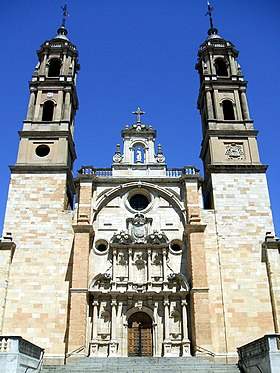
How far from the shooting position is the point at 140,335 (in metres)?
23.6

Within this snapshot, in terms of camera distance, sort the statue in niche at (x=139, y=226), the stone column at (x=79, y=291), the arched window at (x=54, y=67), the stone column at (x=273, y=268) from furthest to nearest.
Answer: the arched window at (x=54, y=67) → the statue in niche at (x=139, y=226) → the stone column at (x=273, y=268) → the stone column at (x=79, y=291)

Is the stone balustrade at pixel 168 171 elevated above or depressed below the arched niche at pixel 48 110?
below

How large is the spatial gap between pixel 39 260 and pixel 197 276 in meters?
9.18

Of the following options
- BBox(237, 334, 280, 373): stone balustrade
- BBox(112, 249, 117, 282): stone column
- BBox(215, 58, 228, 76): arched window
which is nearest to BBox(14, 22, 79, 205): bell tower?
BBox(112, 249, 117, 282): stone column

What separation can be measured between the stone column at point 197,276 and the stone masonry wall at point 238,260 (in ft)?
3.41

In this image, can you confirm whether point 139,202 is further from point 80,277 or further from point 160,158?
point 80,277

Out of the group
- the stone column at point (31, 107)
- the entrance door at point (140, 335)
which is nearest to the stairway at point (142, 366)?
the entrance door at point (140, 335)

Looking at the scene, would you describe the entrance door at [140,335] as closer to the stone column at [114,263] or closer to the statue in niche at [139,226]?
the stone column at [114,263]

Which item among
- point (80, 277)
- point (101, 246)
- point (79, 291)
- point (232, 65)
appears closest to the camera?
point (79, 291)

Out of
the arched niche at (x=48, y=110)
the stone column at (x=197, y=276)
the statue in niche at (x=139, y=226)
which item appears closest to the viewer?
the stone column at (x=197, y=276)

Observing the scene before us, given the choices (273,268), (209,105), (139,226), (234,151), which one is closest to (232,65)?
(209,105)

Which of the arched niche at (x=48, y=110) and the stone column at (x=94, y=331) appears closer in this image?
the stone column at (x=94, y=331)

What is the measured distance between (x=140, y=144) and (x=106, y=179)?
3685 millimetres

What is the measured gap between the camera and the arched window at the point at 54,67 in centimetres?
3450
